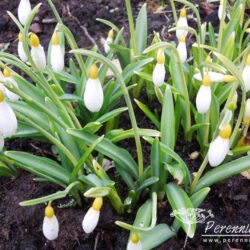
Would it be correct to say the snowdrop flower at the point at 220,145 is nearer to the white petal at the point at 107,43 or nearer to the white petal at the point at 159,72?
the white petal at the point at 159,72

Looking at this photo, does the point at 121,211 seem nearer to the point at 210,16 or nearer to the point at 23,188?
the point at 23,188

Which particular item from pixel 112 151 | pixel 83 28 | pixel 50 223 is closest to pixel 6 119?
pixel 50 223

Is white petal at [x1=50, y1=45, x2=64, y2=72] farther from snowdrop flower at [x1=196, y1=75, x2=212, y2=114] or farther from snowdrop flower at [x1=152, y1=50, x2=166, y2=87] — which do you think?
snowdrop flower at [x1=196, y1=75, x2=212, y2=114]

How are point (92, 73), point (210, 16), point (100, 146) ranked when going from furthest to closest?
point (210, 16), point (100, 146), point (92, 73)

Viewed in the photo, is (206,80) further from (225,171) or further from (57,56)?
(57,56)

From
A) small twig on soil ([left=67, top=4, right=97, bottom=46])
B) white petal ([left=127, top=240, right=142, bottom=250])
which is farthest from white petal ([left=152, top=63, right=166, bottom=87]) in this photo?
small twig on soil ([left=67, top=4, right=97, bottom=46])

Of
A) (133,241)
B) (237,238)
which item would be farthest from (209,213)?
(133,241)
